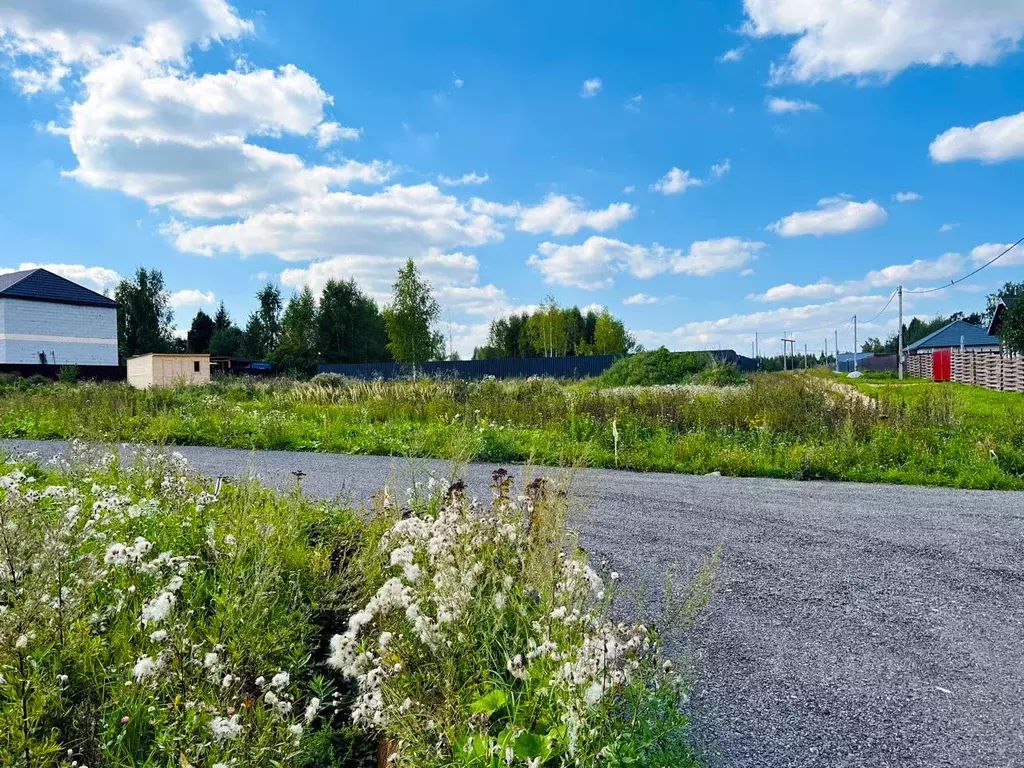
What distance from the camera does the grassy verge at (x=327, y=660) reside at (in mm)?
1725

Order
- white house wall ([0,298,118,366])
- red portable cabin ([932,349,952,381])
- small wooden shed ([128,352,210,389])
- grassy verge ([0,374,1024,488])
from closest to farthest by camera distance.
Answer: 1. grassy verge ([0,374,1024,488])
2. small wooden shed ([128,352,210,389])
3. red portable cabin ([932,349,952,381])
4. white house wall ([0,298,118,366])

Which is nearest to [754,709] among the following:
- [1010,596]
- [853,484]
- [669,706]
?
[669,706]

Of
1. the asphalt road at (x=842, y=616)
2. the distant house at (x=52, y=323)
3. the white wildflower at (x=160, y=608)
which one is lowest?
the asphalt road at (x=842, y=616)

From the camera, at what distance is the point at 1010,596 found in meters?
3.64

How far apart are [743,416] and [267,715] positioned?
9070mm

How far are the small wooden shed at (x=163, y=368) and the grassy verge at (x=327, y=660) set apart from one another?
26.5m

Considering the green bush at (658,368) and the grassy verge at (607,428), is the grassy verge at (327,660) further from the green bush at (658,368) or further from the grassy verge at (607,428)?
the green bush at (658,368)

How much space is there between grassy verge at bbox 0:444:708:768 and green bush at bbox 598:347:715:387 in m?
19.6

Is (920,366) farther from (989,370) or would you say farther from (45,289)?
(45,289)

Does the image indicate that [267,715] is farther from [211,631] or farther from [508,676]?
[508,676]

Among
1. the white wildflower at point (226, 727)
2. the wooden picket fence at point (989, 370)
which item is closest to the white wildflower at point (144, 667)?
the white wildflower at point (226, 727)

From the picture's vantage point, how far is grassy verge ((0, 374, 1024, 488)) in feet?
25.3

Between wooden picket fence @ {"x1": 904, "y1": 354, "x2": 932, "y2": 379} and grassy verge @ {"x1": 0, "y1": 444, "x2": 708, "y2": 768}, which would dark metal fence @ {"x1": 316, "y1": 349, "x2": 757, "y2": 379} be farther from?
grassy verge @ {"x1": 0, "y1": 444, "x2": 708, "y2": 768}

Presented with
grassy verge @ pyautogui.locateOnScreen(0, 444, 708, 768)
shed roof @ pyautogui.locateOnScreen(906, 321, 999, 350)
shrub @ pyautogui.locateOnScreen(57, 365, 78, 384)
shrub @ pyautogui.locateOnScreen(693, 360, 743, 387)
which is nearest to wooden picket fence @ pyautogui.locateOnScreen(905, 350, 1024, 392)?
shrub @ pyautogui.locateOnScreen(693, 360, 743, 387)
